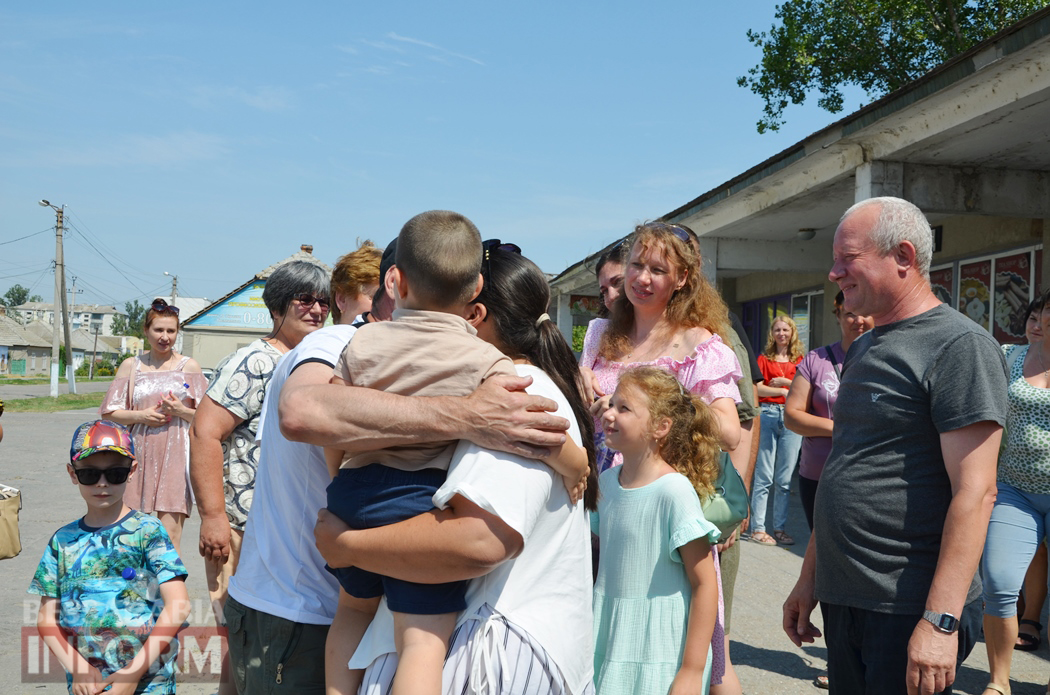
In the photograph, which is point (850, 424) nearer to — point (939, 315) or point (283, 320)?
point (939, 315)

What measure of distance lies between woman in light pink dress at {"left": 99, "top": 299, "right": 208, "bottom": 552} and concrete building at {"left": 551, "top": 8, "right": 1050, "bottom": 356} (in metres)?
5.73

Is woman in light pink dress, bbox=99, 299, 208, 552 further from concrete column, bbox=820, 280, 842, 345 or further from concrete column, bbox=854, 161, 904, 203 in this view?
concrete column, bbox=820, 280, 842, 345

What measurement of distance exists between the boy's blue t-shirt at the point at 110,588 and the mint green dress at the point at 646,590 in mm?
1556

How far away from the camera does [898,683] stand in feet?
7.75

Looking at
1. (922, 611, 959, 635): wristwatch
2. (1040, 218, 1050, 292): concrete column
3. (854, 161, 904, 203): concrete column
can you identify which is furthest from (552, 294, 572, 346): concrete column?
(922, 611, 959, 635): wristwatch

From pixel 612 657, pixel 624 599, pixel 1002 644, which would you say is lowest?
pixel 1002 644

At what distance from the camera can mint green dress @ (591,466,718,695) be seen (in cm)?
270

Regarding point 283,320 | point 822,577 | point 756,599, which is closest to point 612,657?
point 822,577

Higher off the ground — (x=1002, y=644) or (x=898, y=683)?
(x=898, y=683)

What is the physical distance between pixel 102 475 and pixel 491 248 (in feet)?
6.45

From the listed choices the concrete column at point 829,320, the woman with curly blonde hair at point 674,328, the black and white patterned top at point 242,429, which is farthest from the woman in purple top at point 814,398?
the concrete column at point 829,320

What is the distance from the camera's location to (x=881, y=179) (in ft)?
25.0

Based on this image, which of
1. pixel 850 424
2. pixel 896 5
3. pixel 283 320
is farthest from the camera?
pixel 896 5

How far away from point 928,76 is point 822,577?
498 centimetres
